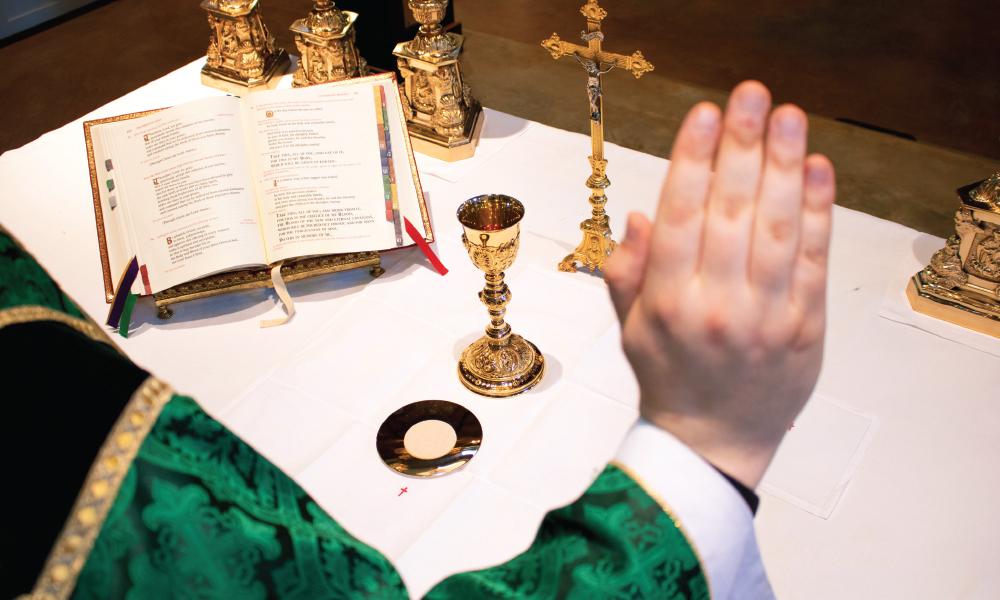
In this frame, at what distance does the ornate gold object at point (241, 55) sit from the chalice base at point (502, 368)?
1348 millimetres

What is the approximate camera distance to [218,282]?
1553 mm

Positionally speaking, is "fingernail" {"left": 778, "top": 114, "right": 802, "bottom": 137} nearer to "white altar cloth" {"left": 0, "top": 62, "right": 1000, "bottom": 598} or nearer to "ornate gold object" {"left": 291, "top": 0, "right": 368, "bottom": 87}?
"white altar cloth" {"left": 0, "top": 62, "right": 1000, "bottom": 598}

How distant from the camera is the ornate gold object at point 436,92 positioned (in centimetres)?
191

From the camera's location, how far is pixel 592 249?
1.58 m

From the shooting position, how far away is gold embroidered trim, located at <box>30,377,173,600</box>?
566 millimetres

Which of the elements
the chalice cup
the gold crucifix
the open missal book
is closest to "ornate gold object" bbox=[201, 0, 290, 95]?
the open missal book

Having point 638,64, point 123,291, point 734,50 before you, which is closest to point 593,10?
point 638,64

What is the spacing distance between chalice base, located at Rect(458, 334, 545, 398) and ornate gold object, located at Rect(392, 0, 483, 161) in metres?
0.73

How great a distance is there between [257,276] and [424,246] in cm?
31

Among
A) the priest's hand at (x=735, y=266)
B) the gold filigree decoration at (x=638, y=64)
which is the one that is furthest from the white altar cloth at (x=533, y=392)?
the priest's hand at (x=735, y=266)

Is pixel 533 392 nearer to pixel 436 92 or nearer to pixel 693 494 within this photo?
pixel 693 494

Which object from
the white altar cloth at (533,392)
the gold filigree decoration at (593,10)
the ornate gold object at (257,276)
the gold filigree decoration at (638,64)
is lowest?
the white altar cloth at (533,392)

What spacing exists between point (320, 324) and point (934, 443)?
1.02 m

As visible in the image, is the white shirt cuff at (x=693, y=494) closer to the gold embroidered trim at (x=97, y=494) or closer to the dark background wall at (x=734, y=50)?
the gold embroidered trim at (x=97, y=494)
